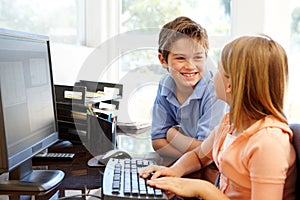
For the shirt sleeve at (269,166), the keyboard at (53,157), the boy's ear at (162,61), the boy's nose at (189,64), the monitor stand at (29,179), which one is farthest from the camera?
the boy's ear at (162,61)

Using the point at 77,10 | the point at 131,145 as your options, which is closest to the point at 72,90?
the point at 131,145

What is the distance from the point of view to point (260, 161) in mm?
761

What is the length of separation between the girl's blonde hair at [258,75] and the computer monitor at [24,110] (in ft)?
1.72

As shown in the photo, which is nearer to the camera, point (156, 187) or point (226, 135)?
point (156, 187)

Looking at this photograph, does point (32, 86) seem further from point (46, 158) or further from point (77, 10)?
point (77, 10)

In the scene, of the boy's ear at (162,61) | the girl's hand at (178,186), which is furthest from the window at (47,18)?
the girl's hand at (178,186)

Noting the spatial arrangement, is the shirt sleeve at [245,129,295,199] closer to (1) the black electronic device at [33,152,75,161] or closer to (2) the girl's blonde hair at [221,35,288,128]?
(2) the girl's blonde hair at [221,35,288,128]

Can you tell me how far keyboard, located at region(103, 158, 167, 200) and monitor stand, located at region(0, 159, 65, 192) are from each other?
15 centimetres

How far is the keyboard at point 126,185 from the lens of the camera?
77cm

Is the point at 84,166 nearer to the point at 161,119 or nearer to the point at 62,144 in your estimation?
the point at 62,144

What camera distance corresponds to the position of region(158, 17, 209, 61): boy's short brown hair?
4.42ft

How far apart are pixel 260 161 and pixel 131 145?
0.71 m

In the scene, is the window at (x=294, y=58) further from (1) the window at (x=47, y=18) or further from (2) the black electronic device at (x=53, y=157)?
(2) the black electronic device at (x=53, y=157)

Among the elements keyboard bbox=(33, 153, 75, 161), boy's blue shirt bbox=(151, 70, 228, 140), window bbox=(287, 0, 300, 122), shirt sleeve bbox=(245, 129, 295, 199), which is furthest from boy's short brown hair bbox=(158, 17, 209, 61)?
window bbox=(287, 0, 300, 122)
